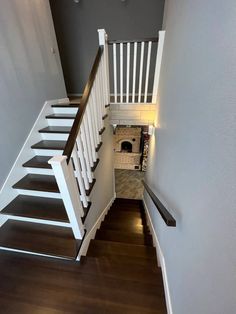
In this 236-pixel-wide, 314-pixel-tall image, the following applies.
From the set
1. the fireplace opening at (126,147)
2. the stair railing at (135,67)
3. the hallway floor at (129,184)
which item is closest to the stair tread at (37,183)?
the stair railing at (135,67)

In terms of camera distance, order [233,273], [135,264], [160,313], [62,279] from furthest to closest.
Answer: [135,264]
[62,279]
[160,313]
[233,273]

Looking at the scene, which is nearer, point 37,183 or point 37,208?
point 37,208

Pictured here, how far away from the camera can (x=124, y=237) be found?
242 cm

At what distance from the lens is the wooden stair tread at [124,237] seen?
2.29 m

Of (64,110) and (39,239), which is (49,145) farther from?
(39,239)

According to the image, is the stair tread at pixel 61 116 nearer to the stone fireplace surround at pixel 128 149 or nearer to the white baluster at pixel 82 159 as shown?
the white baluster at pixel 82 159

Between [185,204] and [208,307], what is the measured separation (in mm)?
463

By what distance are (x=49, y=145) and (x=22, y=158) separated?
0.37m

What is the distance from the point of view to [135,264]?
1528mm

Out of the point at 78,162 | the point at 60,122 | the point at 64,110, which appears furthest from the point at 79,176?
the point at 64,110

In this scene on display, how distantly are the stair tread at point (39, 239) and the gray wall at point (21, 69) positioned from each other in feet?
1.83

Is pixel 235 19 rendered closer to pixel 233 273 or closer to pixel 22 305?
pixel 233 273

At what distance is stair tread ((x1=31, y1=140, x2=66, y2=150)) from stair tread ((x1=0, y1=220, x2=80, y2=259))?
3.15 feet

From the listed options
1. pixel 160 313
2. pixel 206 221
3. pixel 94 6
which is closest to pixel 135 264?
pixel 160 313
